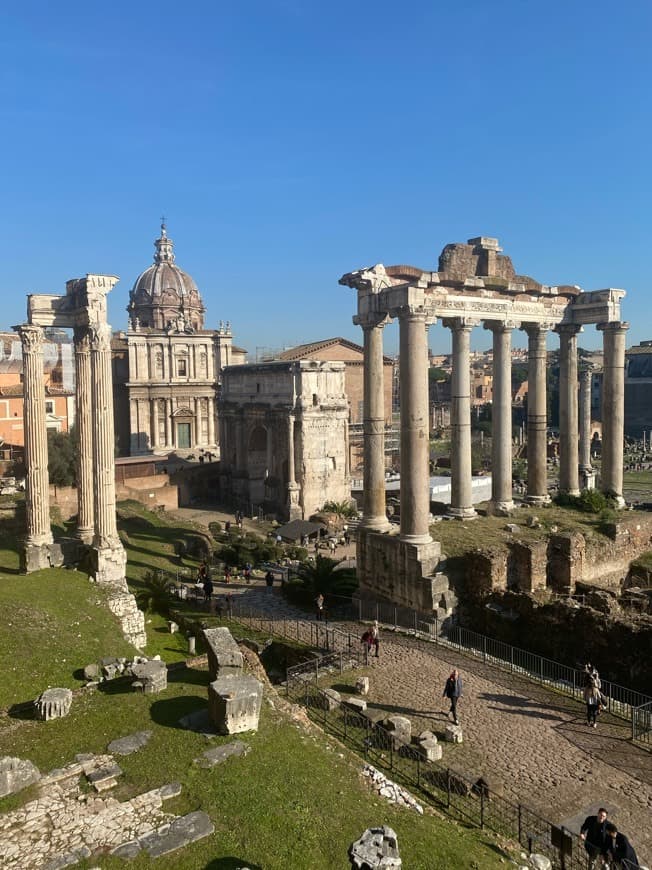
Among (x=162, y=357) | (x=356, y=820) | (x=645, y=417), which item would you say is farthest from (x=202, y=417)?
(x=645, y=417)

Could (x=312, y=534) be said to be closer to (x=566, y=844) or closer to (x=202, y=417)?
(x=202, y=417)

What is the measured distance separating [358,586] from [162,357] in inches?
1645

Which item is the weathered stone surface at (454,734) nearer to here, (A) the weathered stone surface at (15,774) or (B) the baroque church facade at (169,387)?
(A) the weathered stone surface at (15,774)

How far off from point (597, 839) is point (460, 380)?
50.9 ft

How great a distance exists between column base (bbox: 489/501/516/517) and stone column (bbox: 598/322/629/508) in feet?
13.8

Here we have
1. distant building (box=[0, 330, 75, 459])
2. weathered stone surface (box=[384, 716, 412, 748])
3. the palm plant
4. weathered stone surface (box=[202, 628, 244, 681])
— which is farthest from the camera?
distant building (box=[0, 330, 75, 459])

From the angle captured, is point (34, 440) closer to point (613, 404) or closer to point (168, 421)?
point (613, 404)

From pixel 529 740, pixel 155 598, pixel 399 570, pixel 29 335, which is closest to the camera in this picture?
pixel 529 740

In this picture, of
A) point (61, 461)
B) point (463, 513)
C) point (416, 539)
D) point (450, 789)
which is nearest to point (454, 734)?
point (450, 789)

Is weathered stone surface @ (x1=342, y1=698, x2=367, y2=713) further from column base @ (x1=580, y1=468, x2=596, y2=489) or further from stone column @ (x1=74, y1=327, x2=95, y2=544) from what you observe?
column base @ (x1=580, y1=468, x2=596, y2=489)

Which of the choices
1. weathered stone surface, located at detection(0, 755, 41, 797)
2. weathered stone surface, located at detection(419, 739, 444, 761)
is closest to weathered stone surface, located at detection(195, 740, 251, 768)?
weathered stone surface, located at detection(0, 755, 41, 797)

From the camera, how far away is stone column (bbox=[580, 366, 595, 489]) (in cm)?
3029

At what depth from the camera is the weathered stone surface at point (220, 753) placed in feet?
33.7

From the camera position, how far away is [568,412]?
999 inches
